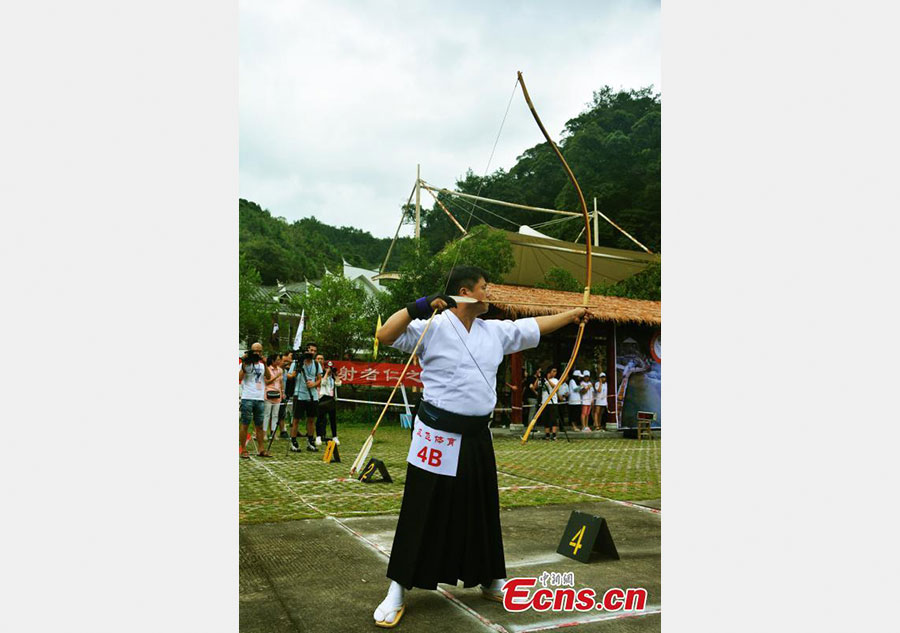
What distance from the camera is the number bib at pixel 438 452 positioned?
8.95 ft

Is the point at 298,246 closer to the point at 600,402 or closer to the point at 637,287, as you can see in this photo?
the point at 600,402

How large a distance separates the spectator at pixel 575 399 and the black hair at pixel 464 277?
10.1 meters

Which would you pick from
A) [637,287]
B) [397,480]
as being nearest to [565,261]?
[637,287]

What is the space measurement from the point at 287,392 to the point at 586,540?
273 inches

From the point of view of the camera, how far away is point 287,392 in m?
9.56

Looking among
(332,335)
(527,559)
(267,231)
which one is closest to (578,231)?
(527,559)

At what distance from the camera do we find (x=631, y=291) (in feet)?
44.1

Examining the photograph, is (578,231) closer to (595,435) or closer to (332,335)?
(332,335)

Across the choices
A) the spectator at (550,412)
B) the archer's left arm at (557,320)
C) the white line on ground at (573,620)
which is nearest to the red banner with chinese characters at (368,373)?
the spectator at (550,412)

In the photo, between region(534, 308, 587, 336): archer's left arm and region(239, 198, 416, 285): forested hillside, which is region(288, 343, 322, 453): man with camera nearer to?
region(239, 198, 416, 285): forested hillside

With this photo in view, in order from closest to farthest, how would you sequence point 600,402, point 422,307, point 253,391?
1. point 422,307
2. point 253,391
3. point 600,402

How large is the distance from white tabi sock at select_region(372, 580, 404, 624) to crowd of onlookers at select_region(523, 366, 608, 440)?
9.35 metres

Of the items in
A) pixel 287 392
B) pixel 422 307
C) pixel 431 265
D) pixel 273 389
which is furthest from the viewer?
pixel 287 392

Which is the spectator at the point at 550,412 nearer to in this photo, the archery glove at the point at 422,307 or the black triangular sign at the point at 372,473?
the black triangular sign at the point at 372,473
